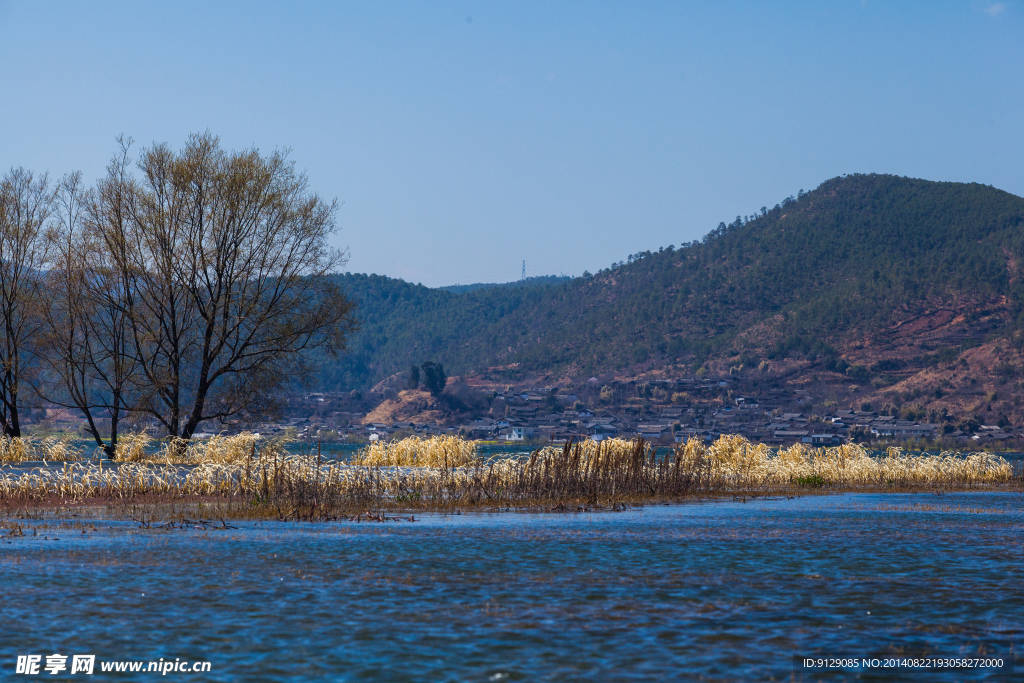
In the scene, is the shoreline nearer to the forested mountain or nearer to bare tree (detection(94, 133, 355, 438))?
bare tree (detection(94, 133, 355, 438))

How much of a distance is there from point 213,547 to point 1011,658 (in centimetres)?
1018

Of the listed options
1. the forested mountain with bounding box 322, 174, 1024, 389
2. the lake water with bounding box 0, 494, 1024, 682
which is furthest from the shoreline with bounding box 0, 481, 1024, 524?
the forested mountain with bounding box 322, 174, 1024, 389

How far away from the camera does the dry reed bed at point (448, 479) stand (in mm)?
21203

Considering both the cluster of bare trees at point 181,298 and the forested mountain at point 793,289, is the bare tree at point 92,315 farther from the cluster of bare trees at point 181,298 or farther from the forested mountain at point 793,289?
the forested mountain at point 793,289

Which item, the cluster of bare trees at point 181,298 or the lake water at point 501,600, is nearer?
the lake water at point 501,600

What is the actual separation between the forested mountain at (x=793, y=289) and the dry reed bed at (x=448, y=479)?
341 ft

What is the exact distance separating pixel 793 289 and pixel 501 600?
484ft

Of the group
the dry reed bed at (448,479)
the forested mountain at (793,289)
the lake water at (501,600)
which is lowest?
the lake water at (501,600)

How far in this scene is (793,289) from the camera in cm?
15088

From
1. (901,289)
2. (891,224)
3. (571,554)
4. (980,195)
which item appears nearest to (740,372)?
(901,289)

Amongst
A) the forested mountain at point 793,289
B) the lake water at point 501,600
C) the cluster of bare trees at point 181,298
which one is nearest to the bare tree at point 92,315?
the cluster of bare trees at point 181,298

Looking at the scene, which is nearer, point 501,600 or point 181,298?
point 501,600

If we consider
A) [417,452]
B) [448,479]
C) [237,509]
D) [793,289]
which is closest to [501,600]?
[237,509]

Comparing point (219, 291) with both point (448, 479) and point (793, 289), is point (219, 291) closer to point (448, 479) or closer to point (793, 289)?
point (448, 479)
